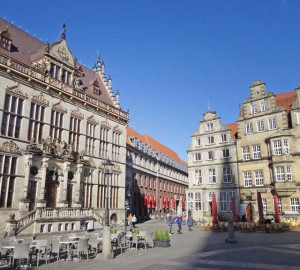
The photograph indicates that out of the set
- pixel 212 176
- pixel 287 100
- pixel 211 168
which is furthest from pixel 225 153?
pixel 287 100

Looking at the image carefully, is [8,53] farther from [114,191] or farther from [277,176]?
[277,176]

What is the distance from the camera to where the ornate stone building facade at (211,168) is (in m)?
40.6

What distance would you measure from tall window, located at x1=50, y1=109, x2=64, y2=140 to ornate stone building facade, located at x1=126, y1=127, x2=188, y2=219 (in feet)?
60.2

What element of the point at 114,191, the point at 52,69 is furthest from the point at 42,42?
the point at 114,191

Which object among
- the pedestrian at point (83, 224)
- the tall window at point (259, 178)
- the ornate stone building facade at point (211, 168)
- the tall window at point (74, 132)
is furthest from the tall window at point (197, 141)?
the pedestrian at point (83, 224)

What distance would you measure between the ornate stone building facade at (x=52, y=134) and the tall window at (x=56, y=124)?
0.10 meters

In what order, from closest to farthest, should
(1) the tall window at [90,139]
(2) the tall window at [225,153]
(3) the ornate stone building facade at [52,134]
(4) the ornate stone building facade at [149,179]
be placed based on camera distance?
1. (3) the ornate stone building facade at [52,134]
2. (1) the tall window at [90,139]
3. (2) the tall window at [225,153]
4. (4) the ornate stone building facade at [149,179]

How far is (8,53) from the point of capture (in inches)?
1105

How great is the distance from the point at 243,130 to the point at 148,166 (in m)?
21.6

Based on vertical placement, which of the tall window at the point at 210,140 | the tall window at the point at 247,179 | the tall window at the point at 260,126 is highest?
the tall window at the point at 260,126

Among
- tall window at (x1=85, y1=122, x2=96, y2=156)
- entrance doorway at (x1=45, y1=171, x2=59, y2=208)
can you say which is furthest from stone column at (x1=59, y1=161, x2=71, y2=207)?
tall window at (x1=85, y1=122, x2=96, y2=156)

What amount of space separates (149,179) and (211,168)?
16.4 m

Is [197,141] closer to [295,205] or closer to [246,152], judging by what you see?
[246,152]

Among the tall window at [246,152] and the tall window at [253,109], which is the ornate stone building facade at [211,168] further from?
the tall window at [253,109]
